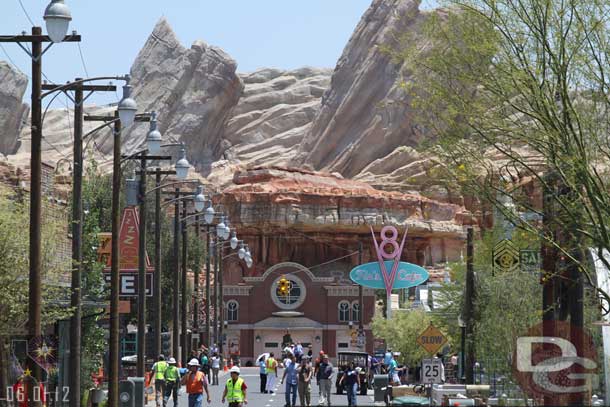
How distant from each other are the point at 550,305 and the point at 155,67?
172 metres

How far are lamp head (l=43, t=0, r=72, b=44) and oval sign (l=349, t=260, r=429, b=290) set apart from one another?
217ft

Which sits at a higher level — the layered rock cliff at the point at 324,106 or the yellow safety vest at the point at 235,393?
the layered rock cliff at the point at 324,106

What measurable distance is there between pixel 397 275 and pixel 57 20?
67.6 metres

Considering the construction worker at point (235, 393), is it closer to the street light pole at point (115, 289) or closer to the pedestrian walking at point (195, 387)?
the pedestrian walking at point (195, 387)

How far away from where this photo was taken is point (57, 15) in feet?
71.5

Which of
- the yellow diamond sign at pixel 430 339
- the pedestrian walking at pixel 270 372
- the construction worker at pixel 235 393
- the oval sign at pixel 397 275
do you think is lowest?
the pedestrian walking at pixel 270 372

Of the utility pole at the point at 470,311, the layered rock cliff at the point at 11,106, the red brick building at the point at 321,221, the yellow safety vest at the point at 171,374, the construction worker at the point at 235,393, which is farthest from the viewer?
the layered rock cliff at the point at 11,106

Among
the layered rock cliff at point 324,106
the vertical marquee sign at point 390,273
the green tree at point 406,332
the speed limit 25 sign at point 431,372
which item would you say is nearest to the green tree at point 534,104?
the speed limit 25 sign at point 431,372

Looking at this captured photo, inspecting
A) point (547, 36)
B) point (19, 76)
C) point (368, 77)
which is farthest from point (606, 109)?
point (19, 76)

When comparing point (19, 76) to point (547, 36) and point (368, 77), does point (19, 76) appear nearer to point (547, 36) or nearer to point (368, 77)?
point (368, 77)

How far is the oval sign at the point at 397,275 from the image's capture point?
87.9 metres

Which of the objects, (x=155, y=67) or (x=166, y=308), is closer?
(x=166, y=308)

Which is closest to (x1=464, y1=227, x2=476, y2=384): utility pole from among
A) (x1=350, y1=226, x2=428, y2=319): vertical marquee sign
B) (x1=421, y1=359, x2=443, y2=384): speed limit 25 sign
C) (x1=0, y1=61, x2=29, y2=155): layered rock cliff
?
(x1=421, y1=359, x2=443, y2=384): speed limit 25 sign

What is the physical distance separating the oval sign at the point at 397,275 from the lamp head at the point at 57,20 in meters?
66.1
